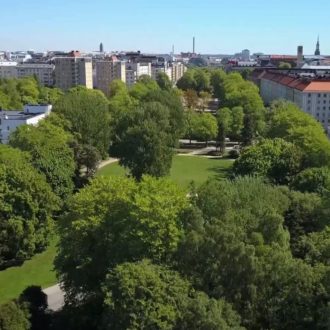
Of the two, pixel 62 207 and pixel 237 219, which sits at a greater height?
pixel 237 219

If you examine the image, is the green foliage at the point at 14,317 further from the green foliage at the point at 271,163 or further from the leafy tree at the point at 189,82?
the leafy tree at the point at 189,82

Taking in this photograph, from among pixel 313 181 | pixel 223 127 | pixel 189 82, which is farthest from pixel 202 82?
pixel 313 181

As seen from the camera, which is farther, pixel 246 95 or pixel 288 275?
pixel 246 95

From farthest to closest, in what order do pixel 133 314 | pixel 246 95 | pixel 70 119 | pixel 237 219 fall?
1. pixel 246 95
2. pixel 70 119
3. pixel 237 219
4. pixel 133 314

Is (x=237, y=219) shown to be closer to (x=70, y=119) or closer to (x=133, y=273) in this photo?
(x=133, y=273)

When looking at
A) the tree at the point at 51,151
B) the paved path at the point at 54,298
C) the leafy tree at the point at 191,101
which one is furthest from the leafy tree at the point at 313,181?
the leafy tree at the point at 191,101

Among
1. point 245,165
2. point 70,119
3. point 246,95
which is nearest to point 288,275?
point 245,165

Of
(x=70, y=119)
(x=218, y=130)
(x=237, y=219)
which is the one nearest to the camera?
(x=237, y=219)
